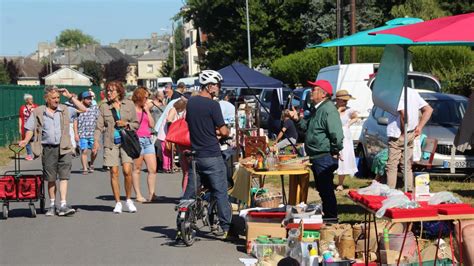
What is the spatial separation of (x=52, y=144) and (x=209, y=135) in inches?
147

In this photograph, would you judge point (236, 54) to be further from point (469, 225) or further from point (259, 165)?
point (469, 225)

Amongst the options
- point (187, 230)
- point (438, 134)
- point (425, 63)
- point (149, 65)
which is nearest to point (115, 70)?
point (149, 65)

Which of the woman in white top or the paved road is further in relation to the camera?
the woman in white top

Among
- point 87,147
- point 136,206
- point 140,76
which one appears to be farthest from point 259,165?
point 140,76

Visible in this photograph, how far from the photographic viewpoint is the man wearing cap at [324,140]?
37.3 feet

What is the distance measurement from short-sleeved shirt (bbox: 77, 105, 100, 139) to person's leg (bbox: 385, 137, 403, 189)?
33.1 ft


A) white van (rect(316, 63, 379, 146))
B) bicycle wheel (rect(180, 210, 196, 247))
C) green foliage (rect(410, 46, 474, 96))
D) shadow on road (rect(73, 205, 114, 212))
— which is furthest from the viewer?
green foliage (rect(410, 46, 474, 96))

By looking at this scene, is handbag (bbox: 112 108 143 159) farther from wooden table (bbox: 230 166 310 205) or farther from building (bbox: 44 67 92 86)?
building (bbox: 44 67 92 86)

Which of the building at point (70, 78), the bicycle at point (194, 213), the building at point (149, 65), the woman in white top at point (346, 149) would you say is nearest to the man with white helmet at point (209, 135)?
the bicycle at point (194, 213)

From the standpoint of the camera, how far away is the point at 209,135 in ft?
36.9

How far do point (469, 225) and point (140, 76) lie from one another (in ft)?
588

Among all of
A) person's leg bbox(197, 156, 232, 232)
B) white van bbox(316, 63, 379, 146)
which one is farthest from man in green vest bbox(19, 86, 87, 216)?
white van bbox(316, 63, 379, 146)

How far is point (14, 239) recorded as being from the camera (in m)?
12.0

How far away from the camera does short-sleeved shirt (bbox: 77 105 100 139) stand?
21594mm
